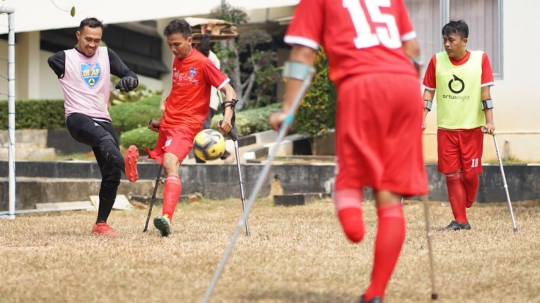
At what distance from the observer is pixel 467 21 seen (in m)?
14.0

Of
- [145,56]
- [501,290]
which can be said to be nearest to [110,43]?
[145,56]

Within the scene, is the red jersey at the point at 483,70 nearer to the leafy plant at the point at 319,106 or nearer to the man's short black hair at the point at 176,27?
the man's short black hair at the point at 176,27

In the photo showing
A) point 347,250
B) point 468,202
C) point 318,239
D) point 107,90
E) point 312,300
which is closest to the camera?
point 312,300

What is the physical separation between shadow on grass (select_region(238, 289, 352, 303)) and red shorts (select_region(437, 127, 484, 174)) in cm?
434

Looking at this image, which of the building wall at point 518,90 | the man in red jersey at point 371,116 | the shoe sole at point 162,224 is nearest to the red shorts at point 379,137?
the man in red jersey at point 371,116

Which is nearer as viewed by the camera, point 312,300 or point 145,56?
point 312,300

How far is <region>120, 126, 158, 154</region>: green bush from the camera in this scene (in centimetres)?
1541

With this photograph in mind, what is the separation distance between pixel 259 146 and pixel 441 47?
3.83 metres

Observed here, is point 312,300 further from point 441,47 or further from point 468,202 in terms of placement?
point 441,47

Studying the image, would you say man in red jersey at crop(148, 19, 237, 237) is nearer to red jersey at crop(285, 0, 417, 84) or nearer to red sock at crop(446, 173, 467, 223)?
red sock at crop(446, 173, 467, 223)

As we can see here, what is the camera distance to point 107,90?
8445 mm

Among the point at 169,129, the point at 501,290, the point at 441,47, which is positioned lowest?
the point at 501,290

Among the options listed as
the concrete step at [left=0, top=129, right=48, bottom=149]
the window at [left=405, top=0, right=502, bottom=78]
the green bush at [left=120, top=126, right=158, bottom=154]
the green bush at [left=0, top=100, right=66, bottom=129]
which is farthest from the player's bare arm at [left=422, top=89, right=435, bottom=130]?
the concrete step at [left=0, top=129, right=48, bottom=149]

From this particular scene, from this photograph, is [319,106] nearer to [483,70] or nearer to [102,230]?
[483,70]
